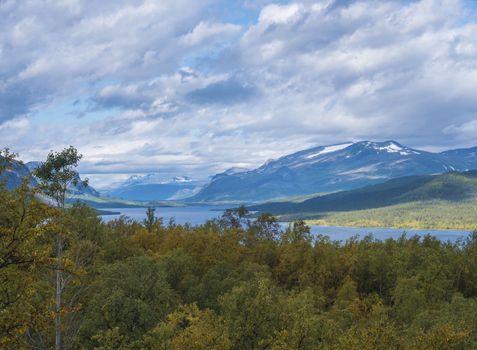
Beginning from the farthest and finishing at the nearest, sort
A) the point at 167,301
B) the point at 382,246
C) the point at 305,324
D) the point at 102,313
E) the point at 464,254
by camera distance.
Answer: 1. the point at 382,246
2. the point at 464,254
3. the point at 167,301
4. the point at 102,313
5. the point at 305,324

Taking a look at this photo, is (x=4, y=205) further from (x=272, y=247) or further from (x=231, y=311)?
(x=272, y=247)

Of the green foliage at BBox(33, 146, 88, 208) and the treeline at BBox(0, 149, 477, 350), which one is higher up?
the green foliage at BBox(33, 146, 88, 208)

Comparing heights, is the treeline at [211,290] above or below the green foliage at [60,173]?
below

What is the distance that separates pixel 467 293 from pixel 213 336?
87571 mm

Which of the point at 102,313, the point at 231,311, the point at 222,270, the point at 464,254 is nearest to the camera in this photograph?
the point at 231,311

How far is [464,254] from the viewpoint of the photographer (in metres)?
115

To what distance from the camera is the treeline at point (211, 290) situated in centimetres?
2622

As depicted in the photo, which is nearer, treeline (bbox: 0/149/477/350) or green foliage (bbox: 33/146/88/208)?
treeline (bbox: 0/149/477/350)

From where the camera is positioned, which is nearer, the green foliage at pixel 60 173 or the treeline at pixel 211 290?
the treeline at pixel 211 290

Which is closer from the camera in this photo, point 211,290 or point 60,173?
point 60,173

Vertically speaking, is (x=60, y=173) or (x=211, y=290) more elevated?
(x=60, y=173)

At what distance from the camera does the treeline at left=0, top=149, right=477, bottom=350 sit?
1032 inches

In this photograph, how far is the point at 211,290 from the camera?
8031 cm

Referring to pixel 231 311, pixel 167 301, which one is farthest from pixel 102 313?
pixel 231 311
